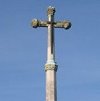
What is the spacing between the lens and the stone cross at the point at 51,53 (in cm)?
1849

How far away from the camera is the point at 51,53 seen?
62.3ft

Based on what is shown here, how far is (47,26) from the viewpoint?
1975cm

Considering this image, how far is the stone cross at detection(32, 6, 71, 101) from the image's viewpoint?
18.5 meters

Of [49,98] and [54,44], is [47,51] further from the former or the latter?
[49,98]

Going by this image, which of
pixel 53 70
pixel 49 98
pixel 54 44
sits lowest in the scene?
pixel 49 98

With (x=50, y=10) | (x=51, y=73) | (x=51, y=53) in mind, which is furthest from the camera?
(x=50, y=10)

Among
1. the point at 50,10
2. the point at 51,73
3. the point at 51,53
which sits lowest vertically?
the point at 51,73

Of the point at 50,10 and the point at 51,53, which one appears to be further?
the point at 50,10

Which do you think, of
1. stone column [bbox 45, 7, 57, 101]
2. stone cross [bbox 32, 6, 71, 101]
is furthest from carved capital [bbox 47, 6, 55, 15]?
stone column [bbox 45, 7, 57, 101]

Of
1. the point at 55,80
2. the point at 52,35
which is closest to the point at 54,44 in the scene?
the point at 52,35

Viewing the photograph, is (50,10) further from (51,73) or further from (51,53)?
(51,73)

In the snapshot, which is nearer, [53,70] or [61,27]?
[53,70]

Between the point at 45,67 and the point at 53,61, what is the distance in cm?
43

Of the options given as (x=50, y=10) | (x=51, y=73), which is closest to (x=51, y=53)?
(x=51, y=73)
